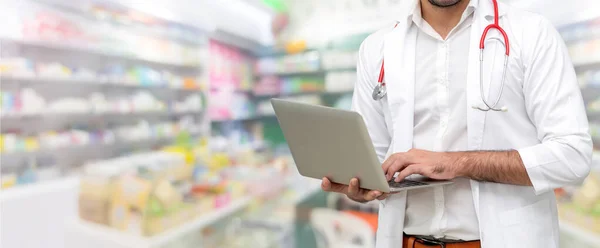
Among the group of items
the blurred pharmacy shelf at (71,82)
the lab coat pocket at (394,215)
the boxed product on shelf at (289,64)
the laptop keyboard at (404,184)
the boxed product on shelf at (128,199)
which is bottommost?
the boxed product on shelf at (128,199)

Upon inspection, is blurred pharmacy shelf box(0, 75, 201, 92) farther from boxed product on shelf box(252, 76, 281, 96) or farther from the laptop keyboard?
the laptop keyboard

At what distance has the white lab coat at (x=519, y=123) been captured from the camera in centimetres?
116

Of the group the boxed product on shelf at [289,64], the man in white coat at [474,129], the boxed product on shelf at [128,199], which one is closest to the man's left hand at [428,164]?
the man in white coat at [474,129]

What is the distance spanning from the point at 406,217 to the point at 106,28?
1818mm

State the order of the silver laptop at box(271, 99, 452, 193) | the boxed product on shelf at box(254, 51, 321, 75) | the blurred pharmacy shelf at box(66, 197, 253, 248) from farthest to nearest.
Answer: the boxed product on shelf at box(254, 51, 321, 75) → the blurred pharmacy shelf at box(66, 197, 253, 248) → the silver laptop at box(271, 99, 452, 193)

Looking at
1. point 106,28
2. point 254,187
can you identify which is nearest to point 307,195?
point 254,187

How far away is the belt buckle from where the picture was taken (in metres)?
1.33

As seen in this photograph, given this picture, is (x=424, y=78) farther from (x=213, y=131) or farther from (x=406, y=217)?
(x=213, y=131)

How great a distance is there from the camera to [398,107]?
4.68 ft

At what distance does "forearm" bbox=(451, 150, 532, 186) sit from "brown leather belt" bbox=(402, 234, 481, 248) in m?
0.22

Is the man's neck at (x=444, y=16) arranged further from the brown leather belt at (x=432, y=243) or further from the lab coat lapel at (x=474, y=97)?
the brown leather belt at (x=432, y=243)

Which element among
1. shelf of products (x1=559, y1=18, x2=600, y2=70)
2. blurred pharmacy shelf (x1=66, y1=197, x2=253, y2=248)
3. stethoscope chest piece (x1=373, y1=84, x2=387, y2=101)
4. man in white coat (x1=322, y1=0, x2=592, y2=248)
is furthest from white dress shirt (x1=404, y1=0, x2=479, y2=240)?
blurred pharmacy shelf (x1=66, y1=197, x2=253, y2=248)

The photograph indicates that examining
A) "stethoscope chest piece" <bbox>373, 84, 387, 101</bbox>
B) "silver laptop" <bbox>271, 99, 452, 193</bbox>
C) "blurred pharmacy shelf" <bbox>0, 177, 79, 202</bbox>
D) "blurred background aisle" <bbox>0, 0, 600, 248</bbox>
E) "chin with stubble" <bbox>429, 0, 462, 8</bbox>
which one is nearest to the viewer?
"silver laptop" <bbox>271, 99, 452, 193</bbox>

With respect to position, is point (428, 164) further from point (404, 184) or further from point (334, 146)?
point (334, 146)
